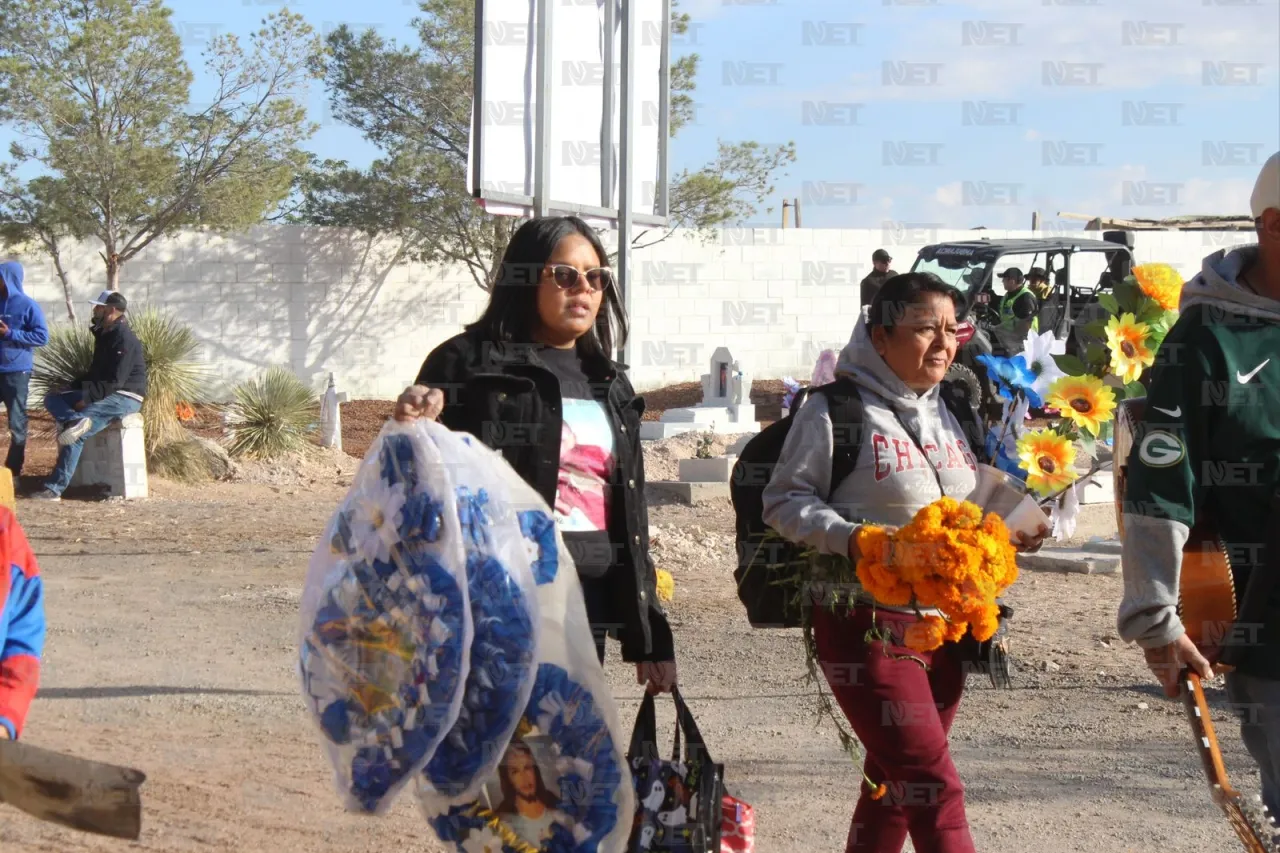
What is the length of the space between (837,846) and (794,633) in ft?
11.1

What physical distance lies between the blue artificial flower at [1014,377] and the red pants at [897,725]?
1258mm

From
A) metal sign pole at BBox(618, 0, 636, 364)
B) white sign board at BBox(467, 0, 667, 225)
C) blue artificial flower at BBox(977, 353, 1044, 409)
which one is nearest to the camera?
blue artificial flower at BBox(977, 353, 1044, 409)

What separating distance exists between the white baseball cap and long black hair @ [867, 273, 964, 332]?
892 mm

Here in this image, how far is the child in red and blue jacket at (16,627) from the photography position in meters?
2.91

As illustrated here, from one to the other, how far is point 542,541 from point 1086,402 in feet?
6.72

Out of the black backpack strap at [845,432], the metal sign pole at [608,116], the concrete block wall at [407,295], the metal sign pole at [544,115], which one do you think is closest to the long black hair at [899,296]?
the black backpack strap at [845,432]

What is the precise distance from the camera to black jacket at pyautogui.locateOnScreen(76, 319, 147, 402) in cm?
1302

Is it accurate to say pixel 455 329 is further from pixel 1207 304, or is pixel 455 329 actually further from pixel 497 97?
pixel 1207 304

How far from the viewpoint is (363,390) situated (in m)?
23.7

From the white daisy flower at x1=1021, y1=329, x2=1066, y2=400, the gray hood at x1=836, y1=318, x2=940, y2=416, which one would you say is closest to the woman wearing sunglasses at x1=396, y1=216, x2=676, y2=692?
the gray hood at x1=836, y1=318, x2=940, y2=416

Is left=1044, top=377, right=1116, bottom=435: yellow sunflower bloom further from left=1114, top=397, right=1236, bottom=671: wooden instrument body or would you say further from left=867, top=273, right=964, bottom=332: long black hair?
left=1114, top=397, right=1236, bottom=671: wooden instrument body

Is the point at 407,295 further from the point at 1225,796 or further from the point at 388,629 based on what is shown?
the point at 1225,796

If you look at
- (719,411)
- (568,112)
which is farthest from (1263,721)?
(719,411)

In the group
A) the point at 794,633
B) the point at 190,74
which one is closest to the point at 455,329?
the point at 190,74
